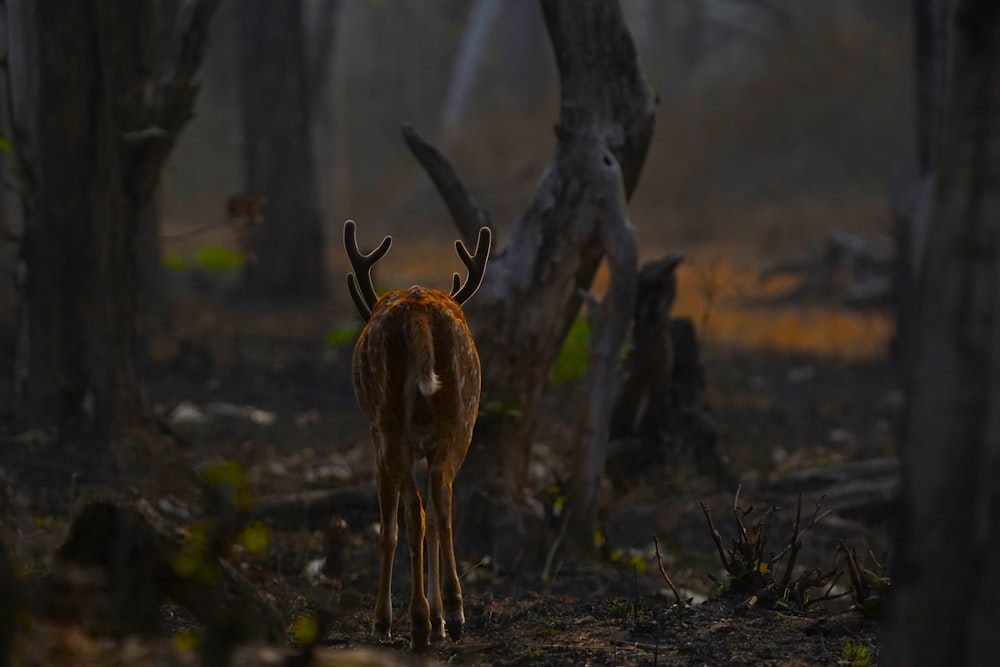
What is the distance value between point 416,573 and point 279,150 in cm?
1391

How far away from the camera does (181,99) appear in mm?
9125

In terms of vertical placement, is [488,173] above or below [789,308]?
above

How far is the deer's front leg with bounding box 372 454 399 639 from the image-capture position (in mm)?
5758

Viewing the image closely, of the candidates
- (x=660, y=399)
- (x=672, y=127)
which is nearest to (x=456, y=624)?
(x=660, y=399)

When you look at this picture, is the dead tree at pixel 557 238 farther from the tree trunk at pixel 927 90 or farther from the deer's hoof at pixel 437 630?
the tree trunk at pixel 927 90

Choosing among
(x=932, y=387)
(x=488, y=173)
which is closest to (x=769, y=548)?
(x=932, y=387)

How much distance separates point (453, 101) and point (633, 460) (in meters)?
27.5

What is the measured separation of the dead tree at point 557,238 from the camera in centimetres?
803

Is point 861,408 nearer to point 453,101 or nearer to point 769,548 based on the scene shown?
point 769,548

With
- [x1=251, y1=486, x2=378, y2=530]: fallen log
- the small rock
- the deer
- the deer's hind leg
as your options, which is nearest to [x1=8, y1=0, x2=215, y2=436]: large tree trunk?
[x1=251, y1=486, x2=378, y2=530]: fallen log

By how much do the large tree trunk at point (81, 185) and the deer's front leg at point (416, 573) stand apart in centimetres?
391

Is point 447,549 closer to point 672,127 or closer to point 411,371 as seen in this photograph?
point 411,371

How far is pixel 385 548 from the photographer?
5.81 metres

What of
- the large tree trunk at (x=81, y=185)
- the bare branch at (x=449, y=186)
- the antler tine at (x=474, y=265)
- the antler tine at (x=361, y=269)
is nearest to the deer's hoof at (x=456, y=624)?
the antler tine at (x=361, y=269)
